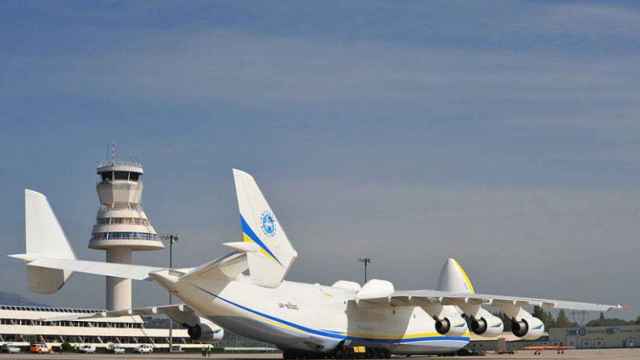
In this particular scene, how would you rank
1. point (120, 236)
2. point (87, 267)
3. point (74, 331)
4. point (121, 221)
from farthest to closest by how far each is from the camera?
point (121, 221) → point (120, 236) → point (74, 331) → point (87, 267)

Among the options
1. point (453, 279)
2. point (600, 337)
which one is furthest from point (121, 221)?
point (453, 279)

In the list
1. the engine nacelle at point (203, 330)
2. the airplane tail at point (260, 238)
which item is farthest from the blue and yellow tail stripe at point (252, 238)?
the engine nacelle at point (203, 330)

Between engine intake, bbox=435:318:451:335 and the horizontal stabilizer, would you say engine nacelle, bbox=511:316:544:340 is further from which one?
the horizontal stabilizer

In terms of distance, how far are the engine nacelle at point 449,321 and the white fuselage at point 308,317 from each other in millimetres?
1298

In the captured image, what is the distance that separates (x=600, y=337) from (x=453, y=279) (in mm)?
40363

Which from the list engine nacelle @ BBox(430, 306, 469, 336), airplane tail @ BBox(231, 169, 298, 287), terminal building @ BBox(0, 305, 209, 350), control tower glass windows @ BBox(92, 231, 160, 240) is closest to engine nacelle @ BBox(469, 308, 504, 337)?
engine nacelle @ BBox(430, 306, 469, 336)

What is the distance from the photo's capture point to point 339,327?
104 feet

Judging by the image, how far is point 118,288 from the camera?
8288cm

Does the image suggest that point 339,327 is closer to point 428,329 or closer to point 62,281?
point 428,329

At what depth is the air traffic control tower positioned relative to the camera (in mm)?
81562

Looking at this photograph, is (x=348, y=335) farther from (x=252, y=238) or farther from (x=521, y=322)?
(x=252, y=238)

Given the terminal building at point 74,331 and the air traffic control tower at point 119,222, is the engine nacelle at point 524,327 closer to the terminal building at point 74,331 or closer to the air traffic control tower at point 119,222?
the terminal building at point 74,331

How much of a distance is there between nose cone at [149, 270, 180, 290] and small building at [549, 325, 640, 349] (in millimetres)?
50962

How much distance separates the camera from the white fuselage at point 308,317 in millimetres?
27281
